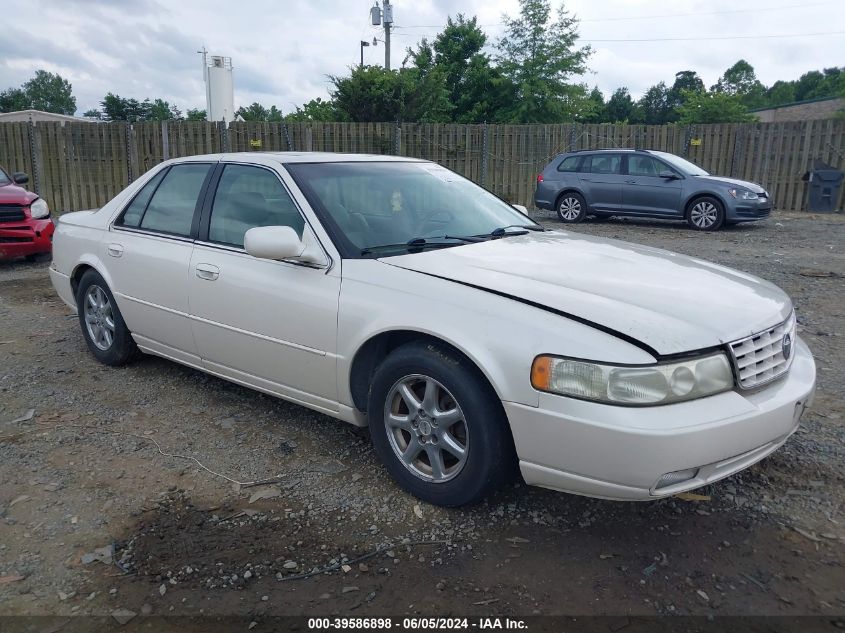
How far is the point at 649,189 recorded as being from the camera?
13719 mm

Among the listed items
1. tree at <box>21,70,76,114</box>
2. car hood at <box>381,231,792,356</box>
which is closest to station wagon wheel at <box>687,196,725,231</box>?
car hood at <box>381,231,792,356</box>

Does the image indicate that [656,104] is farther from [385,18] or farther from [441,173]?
[441,173]

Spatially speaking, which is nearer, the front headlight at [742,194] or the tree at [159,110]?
the front headlight at [742,194]

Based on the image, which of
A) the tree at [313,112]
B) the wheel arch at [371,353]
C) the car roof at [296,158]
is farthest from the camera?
the tree at [313,112]

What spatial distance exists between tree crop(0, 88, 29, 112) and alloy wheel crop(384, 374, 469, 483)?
97670mm

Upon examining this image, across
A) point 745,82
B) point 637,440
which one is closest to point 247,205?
point 637,440

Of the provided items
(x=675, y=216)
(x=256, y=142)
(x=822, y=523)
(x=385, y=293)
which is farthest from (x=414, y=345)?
(x=256, y=142)

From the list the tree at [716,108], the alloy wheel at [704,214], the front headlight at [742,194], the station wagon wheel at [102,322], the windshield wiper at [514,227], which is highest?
the tree at [716,108]

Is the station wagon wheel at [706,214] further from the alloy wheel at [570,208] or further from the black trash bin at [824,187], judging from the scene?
the black trash bin at [824,187]

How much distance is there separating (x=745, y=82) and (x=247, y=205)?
92091 mm

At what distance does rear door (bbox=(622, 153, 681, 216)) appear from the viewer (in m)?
13.5

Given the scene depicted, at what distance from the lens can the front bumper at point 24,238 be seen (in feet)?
31.0

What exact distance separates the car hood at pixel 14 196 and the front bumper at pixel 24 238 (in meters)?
0.27

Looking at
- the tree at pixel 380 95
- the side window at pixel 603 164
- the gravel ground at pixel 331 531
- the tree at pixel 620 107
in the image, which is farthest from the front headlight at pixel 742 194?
the tree at pixel 620 107
